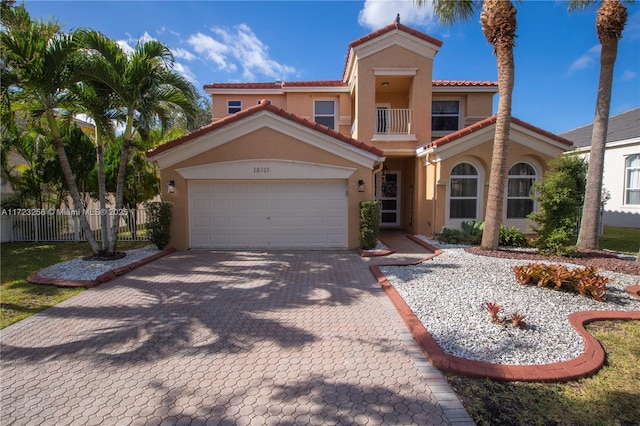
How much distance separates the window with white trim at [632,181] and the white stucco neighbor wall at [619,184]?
0.46 feet

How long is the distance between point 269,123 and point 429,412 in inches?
382

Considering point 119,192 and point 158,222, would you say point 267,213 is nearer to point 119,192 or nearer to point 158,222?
point 158,222

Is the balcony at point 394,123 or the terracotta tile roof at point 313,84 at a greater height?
the terracotta tile roof at point 313,84

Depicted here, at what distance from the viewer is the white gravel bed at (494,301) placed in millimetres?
4359

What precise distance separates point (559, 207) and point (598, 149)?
2556mm

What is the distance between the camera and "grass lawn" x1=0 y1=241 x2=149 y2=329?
20.2 ft

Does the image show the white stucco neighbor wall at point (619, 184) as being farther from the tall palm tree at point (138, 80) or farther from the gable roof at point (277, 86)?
the tall palm tree at point (138, 80)

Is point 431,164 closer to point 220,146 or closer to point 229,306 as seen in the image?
point 220,146

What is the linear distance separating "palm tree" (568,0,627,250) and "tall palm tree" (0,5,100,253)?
14.8 metres

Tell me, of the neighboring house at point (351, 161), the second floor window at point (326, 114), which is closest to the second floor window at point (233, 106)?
the neighboring house at point (351, 161)

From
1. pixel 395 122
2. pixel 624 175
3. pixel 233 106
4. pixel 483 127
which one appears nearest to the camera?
pixel 483 127

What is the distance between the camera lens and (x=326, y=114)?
1691cm

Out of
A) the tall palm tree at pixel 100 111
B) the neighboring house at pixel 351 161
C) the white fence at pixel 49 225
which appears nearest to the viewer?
the tall palm tree at pixel 100 111

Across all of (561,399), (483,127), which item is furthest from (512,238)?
(561,399)
